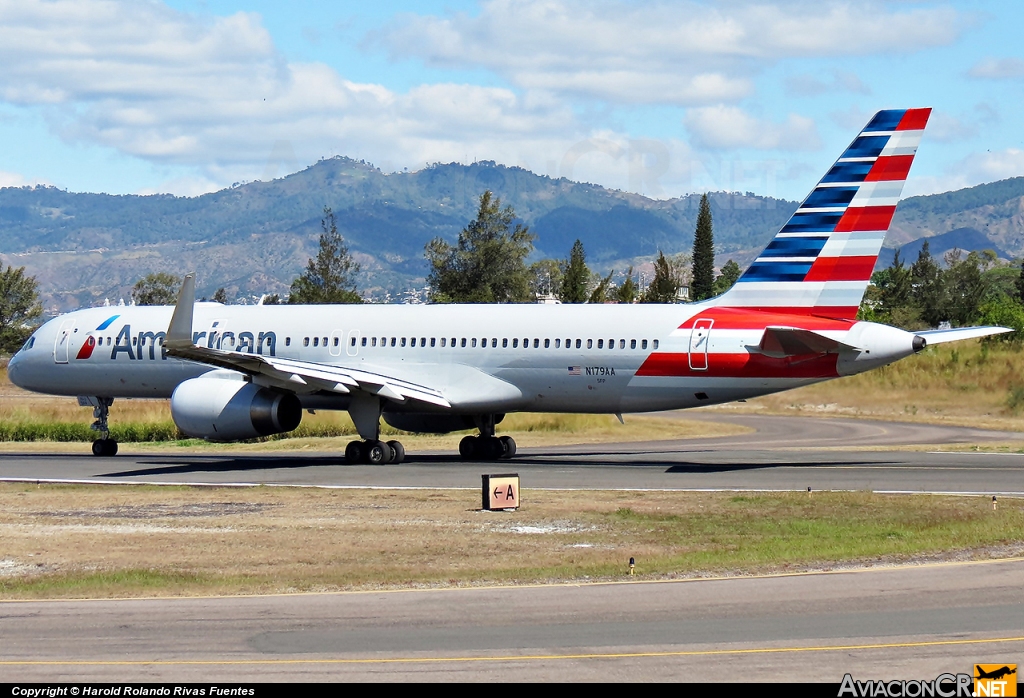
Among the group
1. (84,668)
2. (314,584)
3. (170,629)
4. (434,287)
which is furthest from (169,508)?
(434,287)

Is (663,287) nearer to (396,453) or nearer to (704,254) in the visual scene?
(704,254)

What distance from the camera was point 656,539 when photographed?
21.5 meters

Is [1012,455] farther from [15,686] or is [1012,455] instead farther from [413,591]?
[15,686]

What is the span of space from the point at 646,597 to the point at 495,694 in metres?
5.15

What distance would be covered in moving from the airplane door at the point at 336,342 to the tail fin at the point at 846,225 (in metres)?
12.8

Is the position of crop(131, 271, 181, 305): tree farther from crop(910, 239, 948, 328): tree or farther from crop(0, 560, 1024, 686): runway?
crop(0, 560, 1024, 686): runway

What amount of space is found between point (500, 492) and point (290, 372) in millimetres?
11075

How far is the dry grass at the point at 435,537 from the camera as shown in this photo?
60.0 ft

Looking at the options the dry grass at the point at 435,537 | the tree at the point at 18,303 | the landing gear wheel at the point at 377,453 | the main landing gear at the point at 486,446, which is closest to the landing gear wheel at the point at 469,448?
the main landing gear at the point at 486,446

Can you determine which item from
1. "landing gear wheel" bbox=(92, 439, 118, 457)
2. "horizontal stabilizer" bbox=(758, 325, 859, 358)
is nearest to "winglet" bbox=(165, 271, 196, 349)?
"landing gear wheel" bbox=(92, 439, 118, 457)

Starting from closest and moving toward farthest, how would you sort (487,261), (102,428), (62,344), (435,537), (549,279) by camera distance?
(435,537) → (102,428) → (62,344) → (487,261) → (549,279)

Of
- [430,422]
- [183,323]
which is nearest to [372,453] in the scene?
[430,422]

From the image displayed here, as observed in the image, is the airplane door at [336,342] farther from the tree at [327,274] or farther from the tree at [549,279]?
the tree at [549,279]

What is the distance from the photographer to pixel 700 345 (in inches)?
1328
